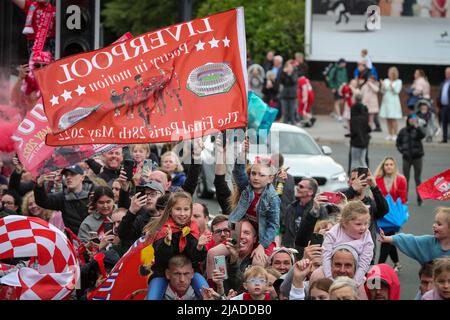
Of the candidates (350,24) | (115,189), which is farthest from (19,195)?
(350,24)

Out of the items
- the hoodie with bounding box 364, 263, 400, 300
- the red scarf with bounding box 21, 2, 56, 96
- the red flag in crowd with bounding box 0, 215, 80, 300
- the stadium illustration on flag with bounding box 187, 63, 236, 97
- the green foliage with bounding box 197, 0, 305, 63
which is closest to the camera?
Answer: the hoodie with bounding box 364, 263, 400, 300

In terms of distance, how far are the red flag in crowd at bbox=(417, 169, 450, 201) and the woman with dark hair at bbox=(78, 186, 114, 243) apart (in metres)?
2.71

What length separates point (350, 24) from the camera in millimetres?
37062

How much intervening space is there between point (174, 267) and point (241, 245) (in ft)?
4.21

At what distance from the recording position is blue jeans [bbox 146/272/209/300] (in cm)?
888

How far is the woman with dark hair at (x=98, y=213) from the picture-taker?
10.8 metres

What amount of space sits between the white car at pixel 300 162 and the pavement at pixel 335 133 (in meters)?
9.21

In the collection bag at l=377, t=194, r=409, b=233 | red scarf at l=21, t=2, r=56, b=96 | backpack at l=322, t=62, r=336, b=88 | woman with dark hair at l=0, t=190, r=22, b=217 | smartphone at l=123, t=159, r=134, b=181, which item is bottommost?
backpack at l=322, t=62, r=336, b=88

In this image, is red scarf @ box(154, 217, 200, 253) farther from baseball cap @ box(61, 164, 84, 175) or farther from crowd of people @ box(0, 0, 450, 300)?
baseball cap @ box(61, 164, 84, 175)

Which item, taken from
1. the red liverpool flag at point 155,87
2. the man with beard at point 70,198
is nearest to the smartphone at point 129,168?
the man with beard at point 70,198

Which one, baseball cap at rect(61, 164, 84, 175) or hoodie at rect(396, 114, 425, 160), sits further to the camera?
hoodie at rect(396, 114, 425, 160)

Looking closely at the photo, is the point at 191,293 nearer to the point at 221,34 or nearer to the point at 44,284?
the point at 44,284

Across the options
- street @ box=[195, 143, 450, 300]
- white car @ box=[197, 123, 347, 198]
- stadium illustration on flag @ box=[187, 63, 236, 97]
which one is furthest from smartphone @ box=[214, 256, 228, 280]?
white car @ box=[197, 123, 347, 198]
